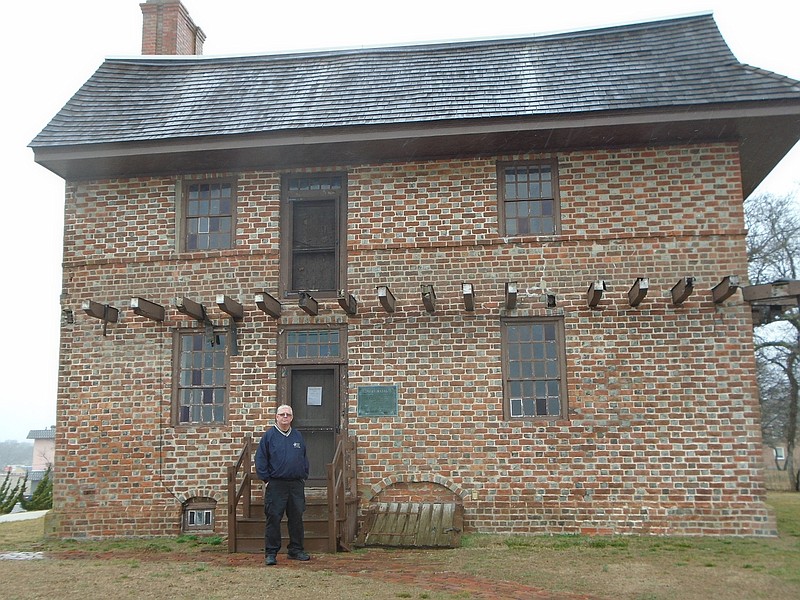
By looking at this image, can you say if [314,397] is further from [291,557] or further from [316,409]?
[291,557]

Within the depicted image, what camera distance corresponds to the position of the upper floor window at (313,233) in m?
11.9

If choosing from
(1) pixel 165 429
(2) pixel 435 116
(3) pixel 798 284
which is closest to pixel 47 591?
(1) pixel 165 429

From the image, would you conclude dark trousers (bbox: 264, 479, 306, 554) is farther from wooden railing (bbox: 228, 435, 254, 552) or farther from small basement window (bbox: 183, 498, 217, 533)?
small basement window (bbox: 183, 498, 217, 533)

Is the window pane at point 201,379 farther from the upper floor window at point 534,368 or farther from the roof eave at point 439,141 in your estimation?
the upper floor window at point 534,368

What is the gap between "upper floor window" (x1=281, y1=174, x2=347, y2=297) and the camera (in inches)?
470

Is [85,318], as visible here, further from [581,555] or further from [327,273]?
[581,555]

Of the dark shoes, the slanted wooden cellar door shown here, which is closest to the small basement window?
the slanted wooden cellar door

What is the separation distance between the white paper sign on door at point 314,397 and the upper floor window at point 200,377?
118 cm

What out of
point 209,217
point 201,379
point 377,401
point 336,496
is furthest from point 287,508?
point 209,217

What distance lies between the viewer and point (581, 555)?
30.7 ft

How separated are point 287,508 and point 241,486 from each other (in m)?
1.34

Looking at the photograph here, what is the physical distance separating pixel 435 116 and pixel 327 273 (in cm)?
268

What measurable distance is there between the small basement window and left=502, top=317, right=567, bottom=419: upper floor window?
4270 mm

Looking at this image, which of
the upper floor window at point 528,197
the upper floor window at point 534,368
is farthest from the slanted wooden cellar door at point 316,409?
the upper floor window at point 528,197
